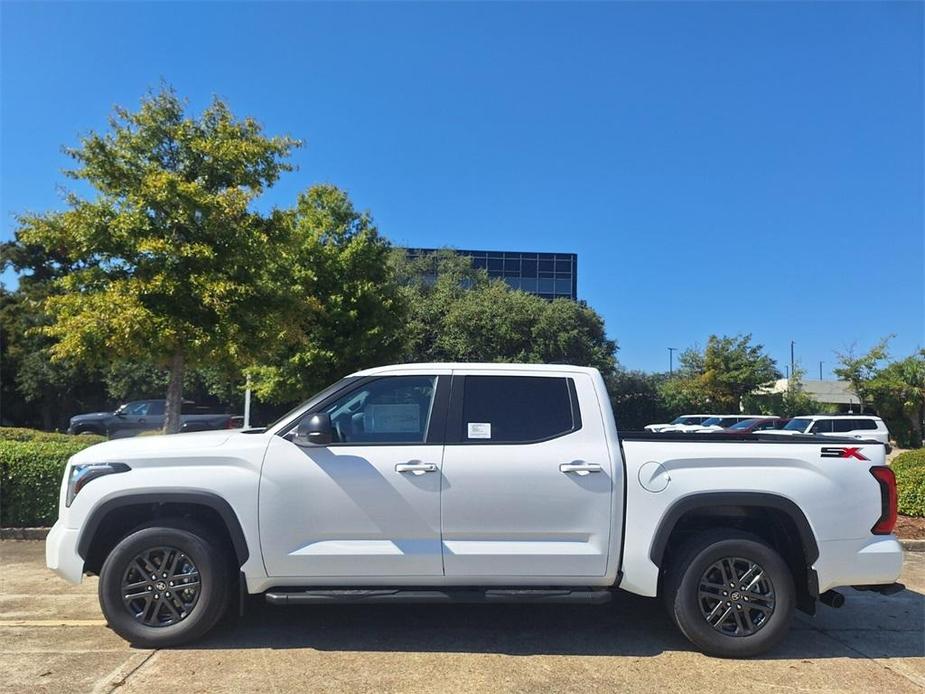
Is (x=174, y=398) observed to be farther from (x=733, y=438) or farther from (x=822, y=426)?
(x=822, y=426)

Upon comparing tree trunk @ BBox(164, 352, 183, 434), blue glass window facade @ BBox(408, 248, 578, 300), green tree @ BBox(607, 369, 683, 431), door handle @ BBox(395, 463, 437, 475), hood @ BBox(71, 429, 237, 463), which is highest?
blue glass window facade @ BBox(408, 248, 578, 300)

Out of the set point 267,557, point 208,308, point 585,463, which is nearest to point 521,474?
point 585,463

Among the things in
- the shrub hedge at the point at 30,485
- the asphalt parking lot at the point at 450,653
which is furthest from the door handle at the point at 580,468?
the shrub hedge at the point at 30,485

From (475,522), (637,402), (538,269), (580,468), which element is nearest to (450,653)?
(475,522)

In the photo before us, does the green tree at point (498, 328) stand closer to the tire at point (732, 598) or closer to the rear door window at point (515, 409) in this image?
the rear door window at point (515, 409)

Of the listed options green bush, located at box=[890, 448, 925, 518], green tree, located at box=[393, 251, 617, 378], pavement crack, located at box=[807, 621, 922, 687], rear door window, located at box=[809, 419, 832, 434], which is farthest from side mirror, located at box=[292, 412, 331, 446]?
green tree, located at box=[393, 251, 617, 378]

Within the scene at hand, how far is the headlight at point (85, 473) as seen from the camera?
4.69 meters

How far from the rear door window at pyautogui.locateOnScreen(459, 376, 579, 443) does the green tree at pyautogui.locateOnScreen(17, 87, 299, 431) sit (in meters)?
6.26

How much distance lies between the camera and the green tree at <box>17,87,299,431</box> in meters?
9.78

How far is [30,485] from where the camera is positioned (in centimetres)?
837

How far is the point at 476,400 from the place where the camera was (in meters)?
4.87

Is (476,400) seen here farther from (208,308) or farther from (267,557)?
(208,308)

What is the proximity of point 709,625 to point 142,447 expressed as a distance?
4.02m

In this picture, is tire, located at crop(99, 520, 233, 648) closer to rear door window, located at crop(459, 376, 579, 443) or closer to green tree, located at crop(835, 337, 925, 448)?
rear door window, located at crop(459, 376, 579, 443)
